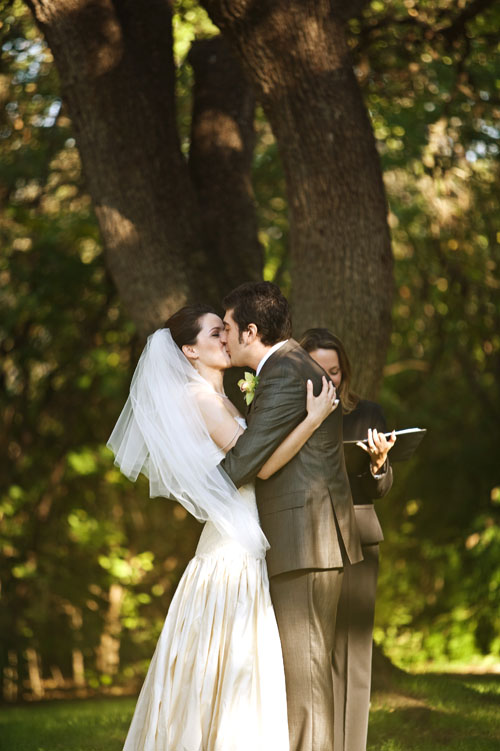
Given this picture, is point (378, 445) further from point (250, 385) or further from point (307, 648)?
point (307, 648)

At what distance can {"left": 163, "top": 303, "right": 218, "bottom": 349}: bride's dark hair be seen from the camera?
4.12 meters

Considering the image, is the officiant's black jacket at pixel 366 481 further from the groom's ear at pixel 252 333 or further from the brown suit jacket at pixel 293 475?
the groom's ear at pixel 252 333

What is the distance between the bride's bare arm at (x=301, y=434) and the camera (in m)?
3.67

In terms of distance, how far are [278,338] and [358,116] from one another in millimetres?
2138

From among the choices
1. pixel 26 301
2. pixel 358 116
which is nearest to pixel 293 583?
pixel 358 116

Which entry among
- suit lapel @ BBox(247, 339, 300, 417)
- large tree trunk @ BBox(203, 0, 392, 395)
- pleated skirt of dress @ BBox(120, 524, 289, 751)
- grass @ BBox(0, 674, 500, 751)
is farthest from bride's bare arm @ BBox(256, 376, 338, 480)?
grass @ BBox(0, 674, 500, 751)

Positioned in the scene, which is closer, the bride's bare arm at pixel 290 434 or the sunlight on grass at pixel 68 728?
the bride's bare arm at pixel 290 434

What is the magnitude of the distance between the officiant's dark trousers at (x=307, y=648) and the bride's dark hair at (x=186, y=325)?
109 cm

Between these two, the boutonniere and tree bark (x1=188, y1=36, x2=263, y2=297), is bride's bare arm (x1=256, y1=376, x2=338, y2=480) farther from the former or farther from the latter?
tree bark (x1=188, y1=36, x2=263, y2=297)

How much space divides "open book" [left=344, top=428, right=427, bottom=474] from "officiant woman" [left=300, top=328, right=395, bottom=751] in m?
0.03

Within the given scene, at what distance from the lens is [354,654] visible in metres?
4.46

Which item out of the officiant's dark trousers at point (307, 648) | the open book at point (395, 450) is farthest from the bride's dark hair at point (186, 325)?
the officiant's dark trousers at point (307, 648)

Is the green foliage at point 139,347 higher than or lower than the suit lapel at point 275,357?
lower

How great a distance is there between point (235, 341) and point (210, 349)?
1.02ft
